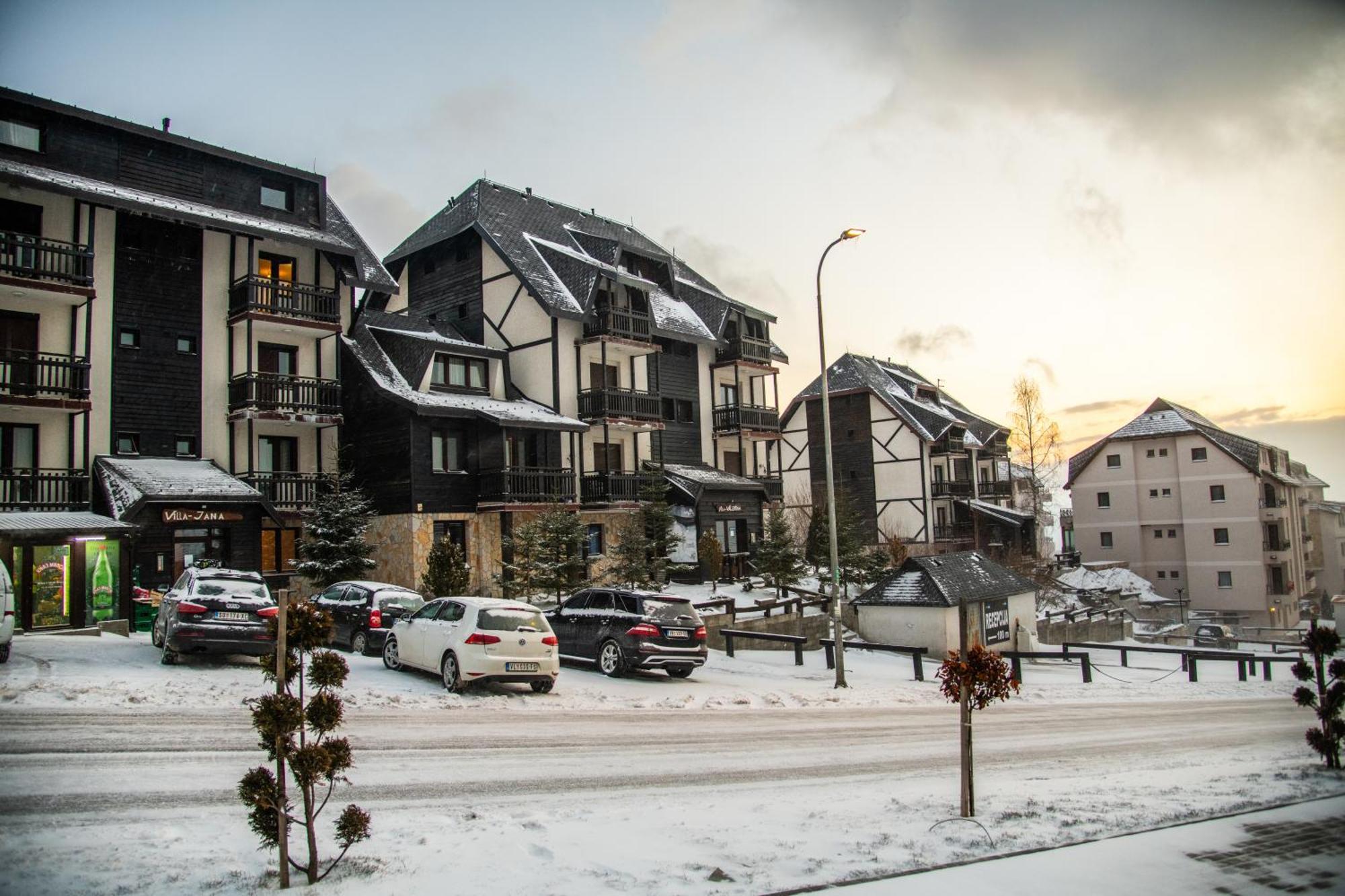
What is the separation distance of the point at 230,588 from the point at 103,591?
8.61 meters

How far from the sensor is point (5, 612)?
496 inches

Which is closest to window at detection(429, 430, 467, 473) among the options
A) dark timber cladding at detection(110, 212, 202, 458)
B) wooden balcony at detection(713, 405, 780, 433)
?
dark timber cladding at detection(110, 212, 202, 458)

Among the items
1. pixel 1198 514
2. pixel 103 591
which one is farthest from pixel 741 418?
pixel 1198 514

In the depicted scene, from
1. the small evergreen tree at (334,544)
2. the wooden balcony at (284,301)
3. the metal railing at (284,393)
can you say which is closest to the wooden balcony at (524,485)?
the small evergreen tree at (334,544)

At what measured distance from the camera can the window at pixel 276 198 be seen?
27688mm

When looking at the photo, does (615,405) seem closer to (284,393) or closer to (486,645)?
(284,393)

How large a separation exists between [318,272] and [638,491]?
14114mm

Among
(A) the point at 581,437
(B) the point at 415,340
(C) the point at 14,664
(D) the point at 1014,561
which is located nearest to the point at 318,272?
(B) the point at 415,340

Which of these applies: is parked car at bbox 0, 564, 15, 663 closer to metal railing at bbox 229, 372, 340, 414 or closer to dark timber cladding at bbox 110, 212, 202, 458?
dark timber cladding at bbox 110, 212, 202, 458

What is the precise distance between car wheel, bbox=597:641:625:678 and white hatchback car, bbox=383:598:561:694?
2.27 m

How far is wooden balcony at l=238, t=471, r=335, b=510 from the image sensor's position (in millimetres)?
25812

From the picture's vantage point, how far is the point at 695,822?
7656 mm

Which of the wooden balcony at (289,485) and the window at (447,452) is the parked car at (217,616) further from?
the window at (447,452)

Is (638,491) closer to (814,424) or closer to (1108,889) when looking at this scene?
(814,424)
